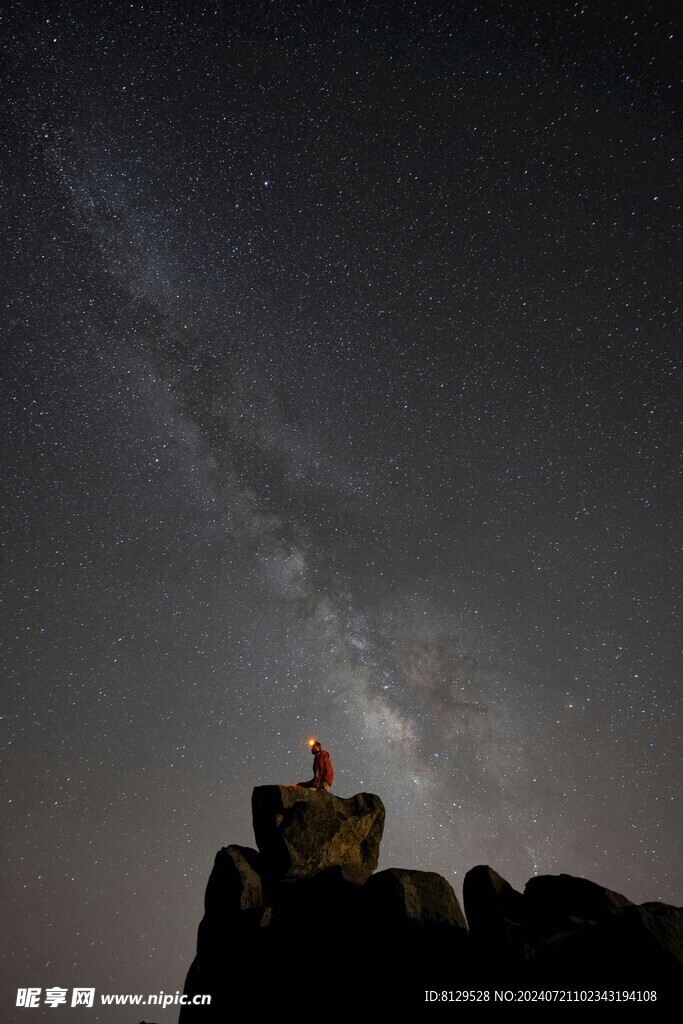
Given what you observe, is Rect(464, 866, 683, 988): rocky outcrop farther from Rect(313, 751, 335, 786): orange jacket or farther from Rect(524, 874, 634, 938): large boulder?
Rect(313, 751, 335, 786): orange jacket

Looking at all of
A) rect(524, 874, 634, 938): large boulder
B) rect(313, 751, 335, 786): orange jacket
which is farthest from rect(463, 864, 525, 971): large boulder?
rect(313, 751, 335, 786): orange jacket

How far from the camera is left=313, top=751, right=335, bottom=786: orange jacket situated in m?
18.3

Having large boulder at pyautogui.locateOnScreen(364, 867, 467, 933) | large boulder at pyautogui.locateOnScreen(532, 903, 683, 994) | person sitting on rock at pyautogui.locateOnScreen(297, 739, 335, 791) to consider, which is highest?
person sitting on rock at pyautogui.locateOnScreen(297, 739, 335, 791)

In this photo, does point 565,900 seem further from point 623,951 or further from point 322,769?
point 322,769

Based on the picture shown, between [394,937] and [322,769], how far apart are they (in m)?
7.59

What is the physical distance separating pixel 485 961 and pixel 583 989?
5.67 ft

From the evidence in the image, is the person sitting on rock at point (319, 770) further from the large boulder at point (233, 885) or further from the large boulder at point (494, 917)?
the large boulder at point (494, 917)

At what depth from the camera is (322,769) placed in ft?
60.3

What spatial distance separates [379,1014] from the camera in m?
10.4

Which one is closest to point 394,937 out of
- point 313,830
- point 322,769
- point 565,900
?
point 565,900

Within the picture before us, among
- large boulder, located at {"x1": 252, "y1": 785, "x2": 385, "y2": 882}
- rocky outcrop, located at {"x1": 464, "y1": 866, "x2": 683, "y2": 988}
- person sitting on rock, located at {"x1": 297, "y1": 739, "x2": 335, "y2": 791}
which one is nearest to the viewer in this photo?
rocky outcrop, located at {"x1": 464, "y1": 866, "x2": 683, "y2": 988}

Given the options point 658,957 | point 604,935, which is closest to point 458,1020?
point 604,935

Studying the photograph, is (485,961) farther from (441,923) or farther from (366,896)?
(366,896)

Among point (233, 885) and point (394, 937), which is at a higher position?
A: point (233, 885)
